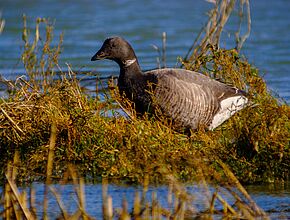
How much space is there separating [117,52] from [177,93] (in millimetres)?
923

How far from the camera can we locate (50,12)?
23.3 metres

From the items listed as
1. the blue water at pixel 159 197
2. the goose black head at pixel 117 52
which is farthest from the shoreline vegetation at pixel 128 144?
the goose black head at pixel 117 52

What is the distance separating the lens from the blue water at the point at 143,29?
1489cm

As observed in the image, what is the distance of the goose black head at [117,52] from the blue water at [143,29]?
2892mm

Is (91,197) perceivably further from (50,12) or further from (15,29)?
(50,12)

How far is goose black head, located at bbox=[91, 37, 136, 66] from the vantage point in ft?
31.0

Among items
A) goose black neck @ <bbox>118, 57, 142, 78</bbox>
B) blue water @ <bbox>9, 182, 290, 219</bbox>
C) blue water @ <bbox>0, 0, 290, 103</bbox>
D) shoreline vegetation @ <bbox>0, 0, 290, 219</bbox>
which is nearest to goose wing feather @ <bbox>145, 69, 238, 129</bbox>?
goose black neck @ <bbox>118, 57, 142, 78</bbox>

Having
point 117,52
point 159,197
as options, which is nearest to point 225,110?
point 117,52

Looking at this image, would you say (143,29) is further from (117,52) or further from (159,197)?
(159,197)

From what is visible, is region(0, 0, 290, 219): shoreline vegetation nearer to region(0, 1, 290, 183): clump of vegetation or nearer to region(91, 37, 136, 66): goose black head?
region(0, 1, 290, 183): clump of vegetation

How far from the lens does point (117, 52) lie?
9.48m

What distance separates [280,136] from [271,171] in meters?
0.31

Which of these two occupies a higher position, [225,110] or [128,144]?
[225,110]

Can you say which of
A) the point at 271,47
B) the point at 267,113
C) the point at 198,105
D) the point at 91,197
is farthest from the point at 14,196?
the point at 271,47
